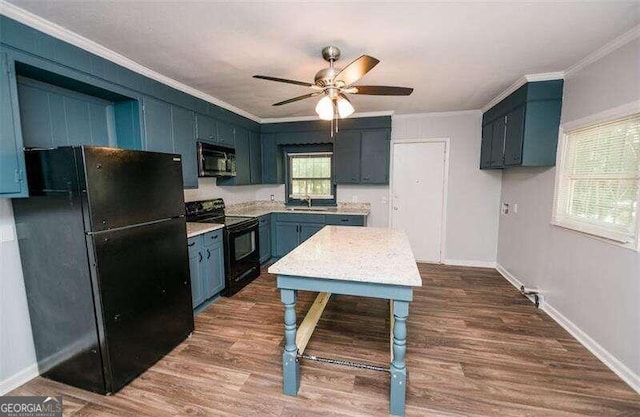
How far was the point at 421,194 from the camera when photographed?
461 centimetres

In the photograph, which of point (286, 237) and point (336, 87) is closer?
point (336, 87)

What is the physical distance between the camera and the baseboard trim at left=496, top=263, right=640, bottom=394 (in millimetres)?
1918

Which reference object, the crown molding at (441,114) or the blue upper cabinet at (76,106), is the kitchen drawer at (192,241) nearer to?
the blue upper cabinet at (76,106)

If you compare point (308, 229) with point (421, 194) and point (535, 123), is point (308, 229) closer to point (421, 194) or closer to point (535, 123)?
point (421, 194)

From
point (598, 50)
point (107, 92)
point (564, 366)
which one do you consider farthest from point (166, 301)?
point (598, 50)

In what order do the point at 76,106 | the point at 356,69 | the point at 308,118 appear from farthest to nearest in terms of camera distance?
the point at 308,118, the point at 76,106, the point at 356,69

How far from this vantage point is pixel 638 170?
196 centimetres

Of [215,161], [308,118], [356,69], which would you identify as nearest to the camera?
[356,69]

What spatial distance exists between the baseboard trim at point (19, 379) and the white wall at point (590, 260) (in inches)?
166

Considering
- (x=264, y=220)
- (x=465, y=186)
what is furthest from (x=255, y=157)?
(x=465, y=186)

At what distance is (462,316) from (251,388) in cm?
219

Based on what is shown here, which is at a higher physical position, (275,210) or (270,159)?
(270,159)

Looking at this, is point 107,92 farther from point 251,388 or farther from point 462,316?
point 462,316

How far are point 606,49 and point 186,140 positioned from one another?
12.8 feet
